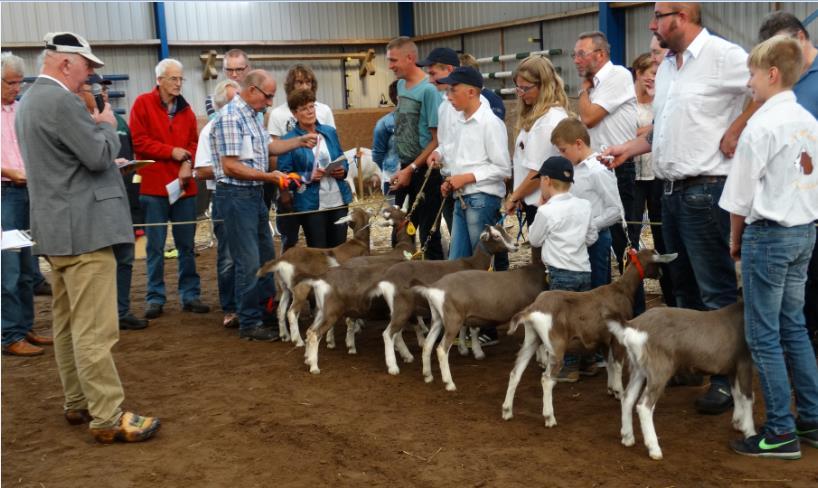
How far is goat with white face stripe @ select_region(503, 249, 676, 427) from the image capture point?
5.12 metres

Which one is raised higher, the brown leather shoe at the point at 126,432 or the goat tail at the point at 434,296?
the goat tail at the point at 434,296

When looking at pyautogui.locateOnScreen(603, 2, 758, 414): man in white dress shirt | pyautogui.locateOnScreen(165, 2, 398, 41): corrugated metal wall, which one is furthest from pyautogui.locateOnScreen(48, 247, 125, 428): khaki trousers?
pyautogui.locateOnScreen(165, 2, 398, 41): corrugated metal wall

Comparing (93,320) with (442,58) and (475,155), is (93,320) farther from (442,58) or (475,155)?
(442,58)

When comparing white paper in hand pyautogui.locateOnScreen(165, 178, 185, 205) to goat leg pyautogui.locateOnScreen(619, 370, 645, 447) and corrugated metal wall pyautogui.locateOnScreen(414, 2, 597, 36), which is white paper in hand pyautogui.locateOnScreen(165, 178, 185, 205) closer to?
goat leg pyautogui.locateOnScreen(619, 370, 645, 447)

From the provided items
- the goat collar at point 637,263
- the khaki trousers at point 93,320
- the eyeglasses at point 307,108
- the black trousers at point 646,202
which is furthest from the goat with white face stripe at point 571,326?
the eyeglasses at point 307,108

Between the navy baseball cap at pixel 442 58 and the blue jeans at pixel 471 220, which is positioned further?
the navy baseball cap at pixel 442 58

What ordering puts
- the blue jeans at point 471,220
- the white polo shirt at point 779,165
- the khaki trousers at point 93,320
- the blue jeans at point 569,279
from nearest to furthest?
the white polo shirt at point 779,165 < the khaki trousers at point 93,320 < the blue jeans at point 569,279 < the blue jeans at point 471,220

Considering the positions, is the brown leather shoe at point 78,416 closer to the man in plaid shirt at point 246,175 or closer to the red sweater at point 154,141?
the man in plaid shirt at point 246,175

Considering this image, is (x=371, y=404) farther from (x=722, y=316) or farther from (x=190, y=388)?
(x=722, y=316)

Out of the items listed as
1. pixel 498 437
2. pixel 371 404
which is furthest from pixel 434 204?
pixel 498 437

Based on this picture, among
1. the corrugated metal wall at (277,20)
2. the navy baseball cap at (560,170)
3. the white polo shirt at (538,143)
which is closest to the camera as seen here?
the navy baseball cap at (560,170)

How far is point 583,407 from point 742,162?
1989 mm

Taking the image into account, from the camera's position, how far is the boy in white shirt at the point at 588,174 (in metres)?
5.90

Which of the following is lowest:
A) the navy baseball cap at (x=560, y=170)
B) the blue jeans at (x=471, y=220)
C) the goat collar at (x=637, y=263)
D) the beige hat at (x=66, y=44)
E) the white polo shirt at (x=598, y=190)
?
the goat collar at (x=637, y=263)
